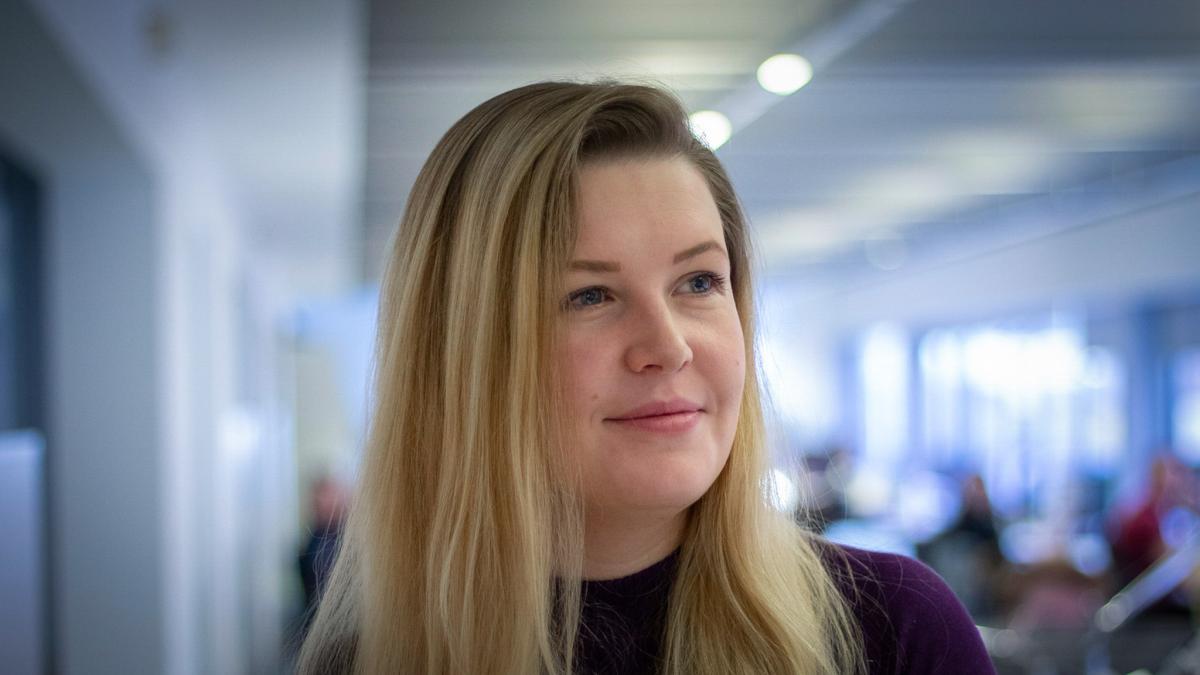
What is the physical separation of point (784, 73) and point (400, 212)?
3.90 meters

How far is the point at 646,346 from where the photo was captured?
3.82ft

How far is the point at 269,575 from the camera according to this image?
9.65 m

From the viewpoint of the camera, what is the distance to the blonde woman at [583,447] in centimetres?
119

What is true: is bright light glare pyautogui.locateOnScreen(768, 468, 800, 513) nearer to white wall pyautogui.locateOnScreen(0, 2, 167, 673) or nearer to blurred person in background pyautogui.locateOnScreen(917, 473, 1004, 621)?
white wall pyautogui.locateOnScreen(0, 2, 167, 673)

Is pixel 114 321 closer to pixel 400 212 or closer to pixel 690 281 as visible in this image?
pixel 400 212

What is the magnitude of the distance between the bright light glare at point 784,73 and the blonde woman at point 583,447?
3618 millimetres

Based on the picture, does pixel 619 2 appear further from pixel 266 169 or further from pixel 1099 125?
pixel 1099 125

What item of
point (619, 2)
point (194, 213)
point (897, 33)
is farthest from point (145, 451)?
point (897, 33)

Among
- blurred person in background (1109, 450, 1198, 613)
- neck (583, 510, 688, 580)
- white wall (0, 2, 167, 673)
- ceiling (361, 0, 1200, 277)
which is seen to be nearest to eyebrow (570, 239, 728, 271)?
neck (583, 510, 688, 580)

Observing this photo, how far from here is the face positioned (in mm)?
1162

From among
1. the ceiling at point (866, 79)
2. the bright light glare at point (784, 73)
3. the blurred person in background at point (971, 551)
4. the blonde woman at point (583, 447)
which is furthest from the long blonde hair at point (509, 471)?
the blurred person in background at point (971, 551)

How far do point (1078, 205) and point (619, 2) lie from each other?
6.53 metres

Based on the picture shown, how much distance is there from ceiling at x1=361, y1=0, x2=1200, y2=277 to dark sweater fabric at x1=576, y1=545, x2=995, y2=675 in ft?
4.11

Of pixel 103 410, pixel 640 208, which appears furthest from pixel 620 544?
pixel 103 410
